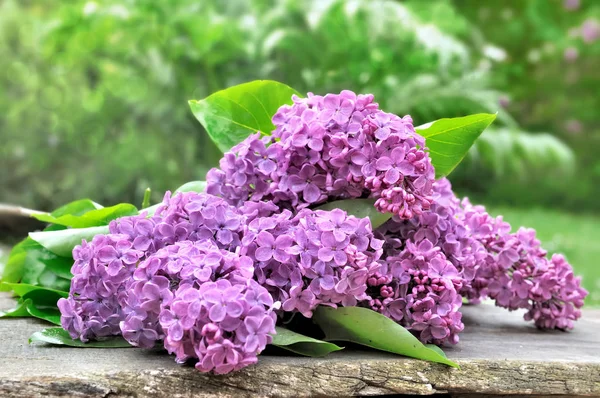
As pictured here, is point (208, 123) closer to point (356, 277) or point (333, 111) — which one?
point (333, 111)

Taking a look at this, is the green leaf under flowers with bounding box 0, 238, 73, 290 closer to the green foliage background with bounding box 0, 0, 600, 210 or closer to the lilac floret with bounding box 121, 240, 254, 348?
the lilac floret with bounding box 121, 240, 254, 348

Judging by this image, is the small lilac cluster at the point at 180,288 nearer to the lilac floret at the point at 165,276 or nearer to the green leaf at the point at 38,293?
the lilac floret at the point at 165,276

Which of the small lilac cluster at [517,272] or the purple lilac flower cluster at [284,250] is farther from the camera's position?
the small lilac cluster at [517,272]

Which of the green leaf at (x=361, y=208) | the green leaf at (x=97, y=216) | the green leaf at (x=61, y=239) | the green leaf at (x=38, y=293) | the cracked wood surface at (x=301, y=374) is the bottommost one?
the cracked wood surface at (x=301, y=374)

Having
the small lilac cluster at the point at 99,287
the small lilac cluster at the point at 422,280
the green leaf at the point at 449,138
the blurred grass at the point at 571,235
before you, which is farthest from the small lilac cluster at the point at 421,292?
the blurred grass at the point at 571,235

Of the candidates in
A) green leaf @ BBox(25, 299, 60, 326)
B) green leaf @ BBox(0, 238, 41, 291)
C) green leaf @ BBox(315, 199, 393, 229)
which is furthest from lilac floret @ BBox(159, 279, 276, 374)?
green leaf @ BBox(0, 238, 41, 291)

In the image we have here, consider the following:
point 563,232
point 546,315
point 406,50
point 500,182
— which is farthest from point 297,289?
point 500,182
